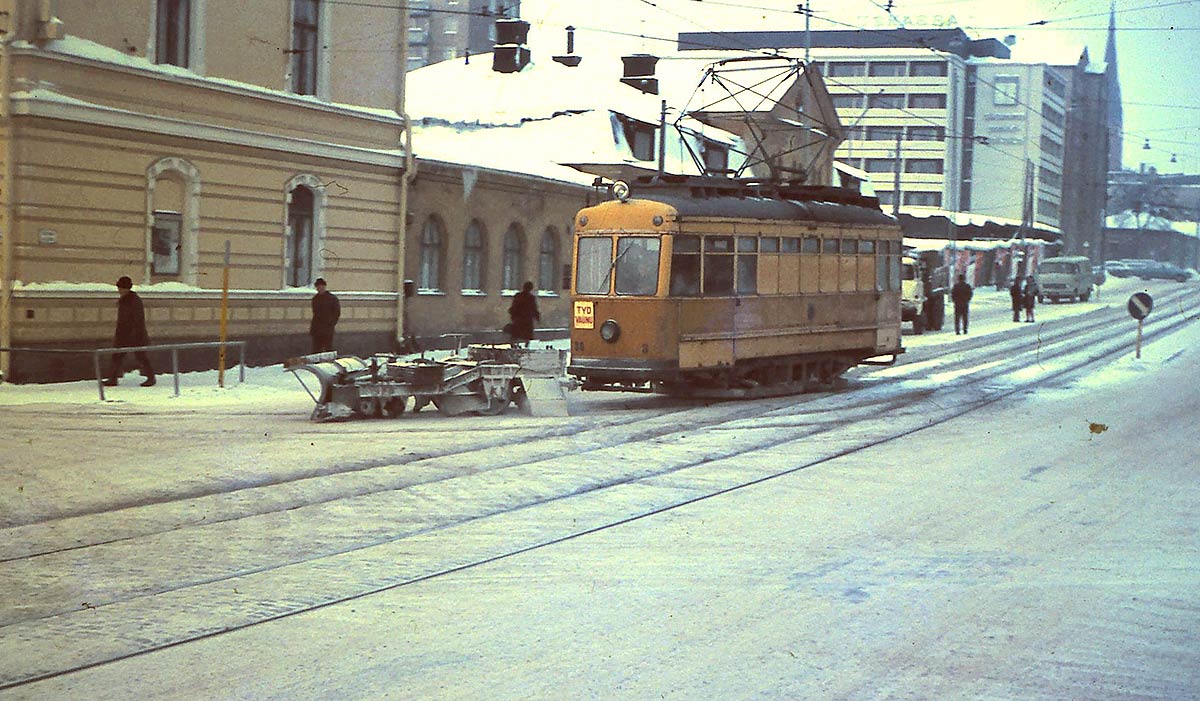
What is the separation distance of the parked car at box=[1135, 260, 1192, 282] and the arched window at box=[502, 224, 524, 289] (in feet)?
251

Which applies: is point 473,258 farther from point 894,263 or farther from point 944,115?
point 944,115

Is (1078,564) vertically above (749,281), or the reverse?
(749,281)

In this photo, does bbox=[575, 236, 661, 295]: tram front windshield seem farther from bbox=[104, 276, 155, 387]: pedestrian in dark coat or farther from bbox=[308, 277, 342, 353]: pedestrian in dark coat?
bbox=[104, 276, 155, 387]: pedestrian in dark coat

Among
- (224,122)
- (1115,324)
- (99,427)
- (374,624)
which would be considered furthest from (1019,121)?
(374,624)

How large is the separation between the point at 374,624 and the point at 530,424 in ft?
33.9

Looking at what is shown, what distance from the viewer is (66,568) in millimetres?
8992

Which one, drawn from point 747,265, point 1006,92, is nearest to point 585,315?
point 747,265

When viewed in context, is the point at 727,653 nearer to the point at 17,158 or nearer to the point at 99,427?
the point at 99,427

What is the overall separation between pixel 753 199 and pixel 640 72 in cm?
2735

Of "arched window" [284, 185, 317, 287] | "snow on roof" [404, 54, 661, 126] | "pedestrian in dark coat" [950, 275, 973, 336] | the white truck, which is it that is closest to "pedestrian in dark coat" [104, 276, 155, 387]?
"arched window" [284, 185, 317, 287]

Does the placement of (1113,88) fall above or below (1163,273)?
above

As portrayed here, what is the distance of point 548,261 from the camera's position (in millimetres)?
37406

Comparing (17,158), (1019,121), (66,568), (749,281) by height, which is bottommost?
(66,568)

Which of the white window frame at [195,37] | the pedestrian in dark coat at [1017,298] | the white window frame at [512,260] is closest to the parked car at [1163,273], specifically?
the pedestrian in dark coat at [1017,298]
